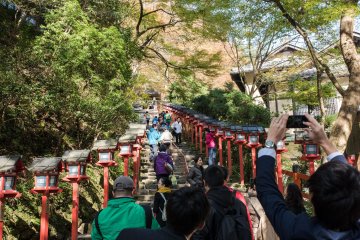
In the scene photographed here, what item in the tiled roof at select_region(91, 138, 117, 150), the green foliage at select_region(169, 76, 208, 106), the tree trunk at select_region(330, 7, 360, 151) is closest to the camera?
the tree trunk at select_region(330, 7, 360, 151)

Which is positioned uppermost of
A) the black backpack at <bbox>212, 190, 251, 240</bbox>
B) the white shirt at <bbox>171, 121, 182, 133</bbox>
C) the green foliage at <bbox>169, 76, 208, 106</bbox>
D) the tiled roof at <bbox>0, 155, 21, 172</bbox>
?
the green foliage at <bbox>169, 76, 208, 106</bbox>

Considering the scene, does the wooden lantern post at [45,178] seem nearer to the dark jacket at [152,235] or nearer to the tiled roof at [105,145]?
the tiled roof at [105,145]

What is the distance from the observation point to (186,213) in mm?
2256

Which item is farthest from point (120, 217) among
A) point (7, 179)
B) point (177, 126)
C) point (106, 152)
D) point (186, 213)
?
point (177, 126)

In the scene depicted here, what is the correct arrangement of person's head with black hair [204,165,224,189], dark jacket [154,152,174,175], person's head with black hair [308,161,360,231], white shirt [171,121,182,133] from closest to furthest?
person's head with black hair [308,161,360,231]
person's head with black hair [204,165,224,189]
dark jacket [154,152,174,175]
white shirt [171,121,182,133]

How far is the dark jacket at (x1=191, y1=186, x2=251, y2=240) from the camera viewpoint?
305 cm

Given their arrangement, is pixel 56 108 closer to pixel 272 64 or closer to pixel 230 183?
pixel 230 183

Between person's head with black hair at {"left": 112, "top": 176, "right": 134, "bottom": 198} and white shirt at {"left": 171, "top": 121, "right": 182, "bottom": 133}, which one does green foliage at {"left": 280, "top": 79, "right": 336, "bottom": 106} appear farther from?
person's head with black hair at {"left": 112, "top": 176, "right": 134, "bottom": 198}

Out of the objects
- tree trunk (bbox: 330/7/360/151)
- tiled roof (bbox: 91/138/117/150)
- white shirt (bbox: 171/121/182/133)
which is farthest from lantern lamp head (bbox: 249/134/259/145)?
white shirt (bbox: 171/121/182/133)

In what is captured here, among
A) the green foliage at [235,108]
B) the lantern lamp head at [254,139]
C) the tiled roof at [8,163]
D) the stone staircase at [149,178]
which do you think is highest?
the green foliage at [235,108]

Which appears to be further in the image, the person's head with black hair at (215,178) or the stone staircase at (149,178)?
the stone staircase at (149,178)

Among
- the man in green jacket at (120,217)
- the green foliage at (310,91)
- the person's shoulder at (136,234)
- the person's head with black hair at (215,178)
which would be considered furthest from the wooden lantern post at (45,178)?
the green foliage at (310,91)

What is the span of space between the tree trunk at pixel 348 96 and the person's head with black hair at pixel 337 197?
6.37 metres

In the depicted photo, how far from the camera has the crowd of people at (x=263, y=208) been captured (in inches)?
63.0
